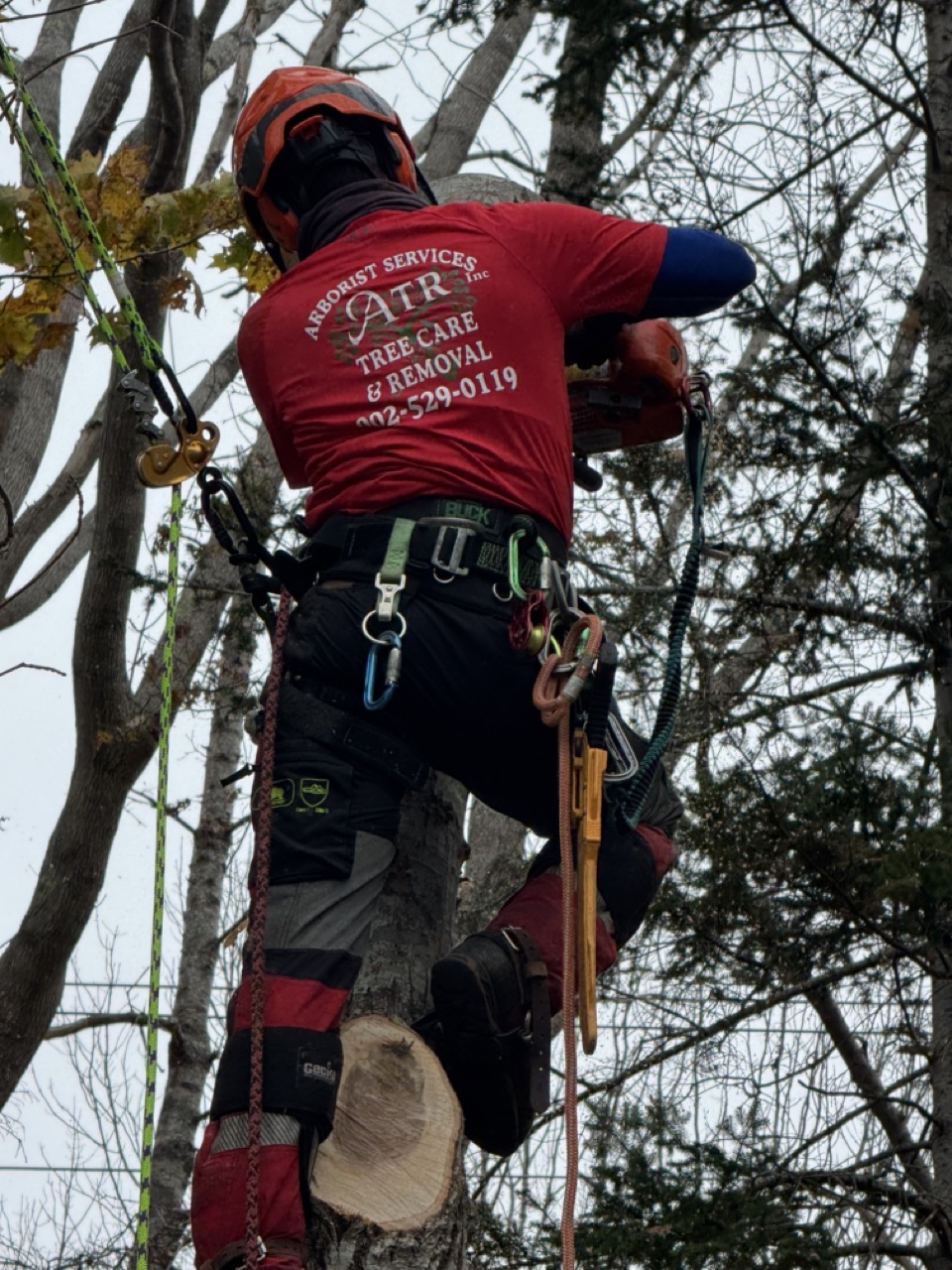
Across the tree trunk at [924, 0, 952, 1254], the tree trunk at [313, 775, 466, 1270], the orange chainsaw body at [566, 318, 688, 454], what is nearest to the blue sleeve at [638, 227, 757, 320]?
the orange chainsaw body at [566, 318, 688, 454]

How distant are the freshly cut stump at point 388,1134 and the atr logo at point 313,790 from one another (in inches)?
16.2

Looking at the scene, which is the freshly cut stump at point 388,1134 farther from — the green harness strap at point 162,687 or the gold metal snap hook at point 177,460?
the gold metal snap hook at point 177,460

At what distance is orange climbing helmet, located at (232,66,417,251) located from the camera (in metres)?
3.83

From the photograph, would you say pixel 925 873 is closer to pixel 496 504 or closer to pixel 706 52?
pixel 496 504

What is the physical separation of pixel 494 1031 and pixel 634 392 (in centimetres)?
153

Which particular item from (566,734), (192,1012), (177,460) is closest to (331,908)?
(566,734)

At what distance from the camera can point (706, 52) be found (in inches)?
256

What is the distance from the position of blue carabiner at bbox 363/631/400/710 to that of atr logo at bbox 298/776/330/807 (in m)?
0.16

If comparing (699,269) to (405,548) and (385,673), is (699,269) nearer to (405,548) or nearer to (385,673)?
(405,548)

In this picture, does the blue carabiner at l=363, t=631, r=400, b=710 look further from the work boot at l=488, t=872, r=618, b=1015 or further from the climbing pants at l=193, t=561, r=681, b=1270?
the work boot at l=488, t=872, r=618, b=1015

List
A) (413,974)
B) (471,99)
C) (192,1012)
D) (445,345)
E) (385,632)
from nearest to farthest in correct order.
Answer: (385,632) < (413,974) < (445,345) < (192,1012) < (471,99)

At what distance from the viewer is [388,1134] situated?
10.4ft

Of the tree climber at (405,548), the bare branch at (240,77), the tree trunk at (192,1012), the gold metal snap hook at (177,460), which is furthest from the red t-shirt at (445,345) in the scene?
the tree trunk at (192,1012)

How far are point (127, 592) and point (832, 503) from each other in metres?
2.32
